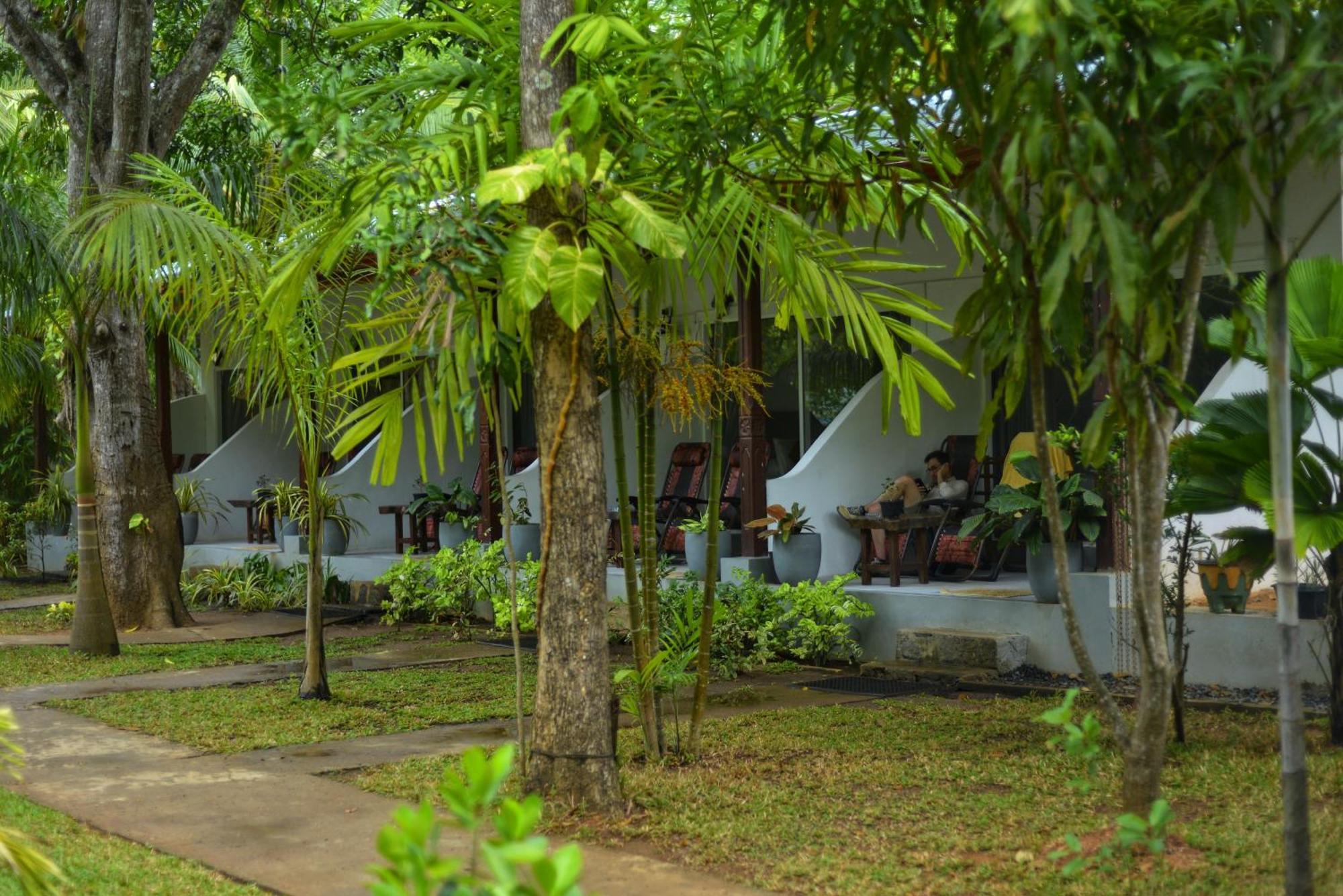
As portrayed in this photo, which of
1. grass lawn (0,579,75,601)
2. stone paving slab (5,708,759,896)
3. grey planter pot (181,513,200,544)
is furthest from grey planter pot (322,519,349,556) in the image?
stone paving slab (5,708,759,896)

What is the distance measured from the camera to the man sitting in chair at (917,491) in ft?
37.7

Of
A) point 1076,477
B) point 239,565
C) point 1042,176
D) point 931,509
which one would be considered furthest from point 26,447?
point 1042,176

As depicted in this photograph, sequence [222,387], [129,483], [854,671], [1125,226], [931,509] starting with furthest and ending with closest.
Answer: [222,387]
[129,483]
[931,509]
[854,671]
[1125,226]

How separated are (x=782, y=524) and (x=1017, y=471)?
186 cm

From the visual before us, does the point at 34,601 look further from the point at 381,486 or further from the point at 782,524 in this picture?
the point at 782,524

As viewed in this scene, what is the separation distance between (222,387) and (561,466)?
1617 centimetres

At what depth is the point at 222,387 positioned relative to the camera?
69.3ft

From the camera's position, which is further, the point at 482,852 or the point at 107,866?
the point at 107,866

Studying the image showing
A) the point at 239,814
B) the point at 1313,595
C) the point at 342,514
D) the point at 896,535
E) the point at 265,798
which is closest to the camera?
the point at 239,814

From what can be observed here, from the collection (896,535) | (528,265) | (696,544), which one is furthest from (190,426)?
(528,265)

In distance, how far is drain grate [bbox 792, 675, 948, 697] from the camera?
30.4 ft

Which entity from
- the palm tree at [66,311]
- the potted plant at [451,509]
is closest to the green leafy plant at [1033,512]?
the potted plant at [451,509]

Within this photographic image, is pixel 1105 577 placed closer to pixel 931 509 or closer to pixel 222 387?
pixel 931 509

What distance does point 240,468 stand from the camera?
62.8 ft
